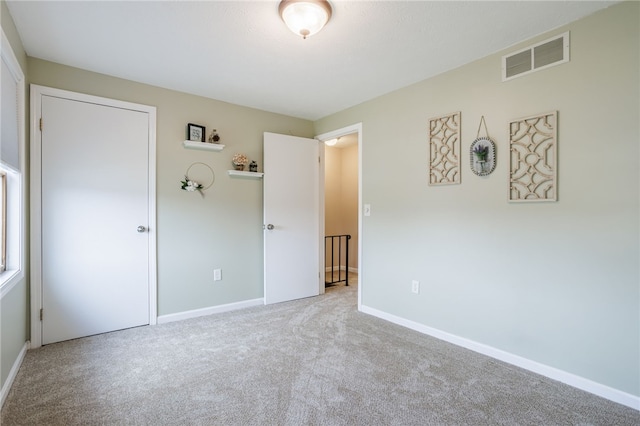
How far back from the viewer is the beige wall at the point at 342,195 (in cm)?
590

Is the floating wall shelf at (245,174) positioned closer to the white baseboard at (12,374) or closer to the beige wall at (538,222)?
the beige wall at (538,222)

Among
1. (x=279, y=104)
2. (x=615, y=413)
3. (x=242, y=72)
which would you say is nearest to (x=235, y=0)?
(x=242, y=72)

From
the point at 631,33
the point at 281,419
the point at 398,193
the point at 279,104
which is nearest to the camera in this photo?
the point at 281,419

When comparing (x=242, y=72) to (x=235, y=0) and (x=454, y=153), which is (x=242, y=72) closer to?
(x=235, y=0)

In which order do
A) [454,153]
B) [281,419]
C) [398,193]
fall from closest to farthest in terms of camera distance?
[281,419] → [454,153] → [398,193]

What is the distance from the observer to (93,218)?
279 centimetres

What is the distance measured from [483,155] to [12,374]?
362 cm

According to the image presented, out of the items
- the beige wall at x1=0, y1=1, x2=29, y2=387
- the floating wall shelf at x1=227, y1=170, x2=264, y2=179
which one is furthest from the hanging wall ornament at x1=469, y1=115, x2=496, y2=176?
the beige wall at x1=0, y1=1, x2=29, y2=387

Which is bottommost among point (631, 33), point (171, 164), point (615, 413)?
point (615, 413)

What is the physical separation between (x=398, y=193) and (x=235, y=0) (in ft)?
6.90

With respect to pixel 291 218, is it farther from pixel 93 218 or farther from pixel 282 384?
pixel 282 384

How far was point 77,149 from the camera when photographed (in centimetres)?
273

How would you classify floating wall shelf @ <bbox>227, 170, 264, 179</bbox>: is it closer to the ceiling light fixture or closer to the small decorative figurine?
the small decorative figurine

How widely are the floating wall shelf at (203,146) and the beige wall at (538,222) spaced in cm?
180
